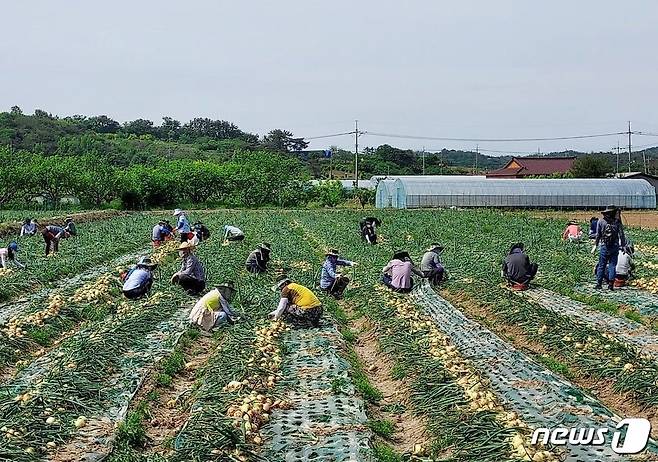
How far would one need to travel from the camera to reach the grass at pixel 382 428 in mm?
8464

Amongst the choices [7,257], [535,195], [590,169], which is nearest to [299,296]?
[7,257]

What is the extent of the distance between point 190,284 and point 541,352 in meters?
8.22

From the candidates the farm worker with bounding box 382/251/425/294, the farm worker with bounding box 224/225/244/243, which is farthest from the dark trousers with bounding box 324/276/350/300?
the farm worker with bounding box 224/225/244/243

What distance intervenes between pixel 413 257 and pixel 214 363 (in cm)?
1467

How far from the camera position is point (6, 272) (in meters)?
20.3

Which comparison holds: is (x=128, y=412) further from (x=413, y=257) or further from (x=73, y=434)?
(x=413, y=257)

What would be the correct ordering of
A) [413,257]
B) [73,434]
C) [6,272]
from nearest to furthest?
[73,434] → [6,272] → [413,257]

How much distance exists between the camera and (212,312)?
13.9m

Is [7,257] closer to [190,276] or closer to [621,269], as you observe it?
[190,276]

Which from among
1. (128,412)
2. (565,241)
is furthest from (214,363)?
(565,241)

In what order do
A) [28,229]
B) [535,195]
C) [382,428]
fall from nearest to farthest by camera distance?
[382,428]
[28,229]
[535,195]

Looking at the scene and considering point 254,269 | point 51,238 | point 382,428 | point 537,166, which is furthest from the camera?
point 537,166

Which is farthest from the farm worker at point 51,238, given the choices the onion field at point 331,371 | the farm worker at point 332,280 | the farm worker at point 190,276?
the farm worker at point 332,280

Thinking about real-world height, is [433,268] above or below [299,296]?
below
